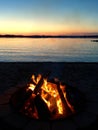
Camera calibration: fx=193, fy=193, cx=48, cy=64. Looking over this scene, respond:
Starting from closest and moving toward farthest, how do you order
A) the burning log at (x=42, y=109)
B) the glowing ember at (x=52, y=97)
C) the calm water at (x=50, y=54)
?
the burning log at (x=42, y=109) → the glowing ember at (x=52, y=97) → the calm water at (x=50, y=54)

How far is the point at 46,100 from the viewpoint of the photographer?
446cm

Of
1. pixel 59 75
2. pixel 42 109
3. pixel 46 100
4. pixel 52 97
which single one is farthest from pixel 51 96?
pixel 59 75

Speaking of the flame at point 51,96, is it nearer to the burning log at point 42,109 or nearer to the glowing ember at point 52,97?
the glowing ember at point 52,97

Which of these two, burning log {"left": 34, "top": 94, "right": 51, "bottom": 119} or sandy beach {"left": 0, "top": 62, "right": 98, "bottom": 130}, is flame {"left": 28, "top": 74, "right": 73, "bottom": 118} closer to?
burning log {"left": 34, "top": 94, "right": 51, "bottom": 119}

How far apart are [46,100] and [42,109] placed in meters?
0.35

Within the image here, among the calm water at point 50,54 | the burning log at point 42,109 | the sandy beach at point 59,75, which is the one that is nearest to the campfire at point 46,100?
the burning log at point 42,109

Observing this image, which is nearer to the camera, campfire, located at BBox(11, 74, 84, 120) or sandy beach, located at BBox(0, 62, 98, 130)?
campfire, located at BBox(11, 74, 84, 120)

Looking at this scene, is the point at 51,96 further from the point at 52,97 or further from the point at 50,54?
the point at 50,54

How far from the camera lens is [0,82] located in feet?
29.2

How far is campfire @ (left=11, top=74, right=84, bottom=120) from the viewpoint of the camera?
4.16 meters

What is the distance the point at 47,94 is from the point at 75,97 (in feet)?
2.54

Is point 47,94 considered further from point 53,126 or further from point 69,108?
point 53,126

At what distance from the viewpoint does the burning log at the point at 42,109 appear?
410 cm

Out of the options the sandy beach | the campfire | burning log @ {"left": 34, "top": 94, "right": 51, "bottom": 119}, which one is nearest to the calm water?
the sandy beach
